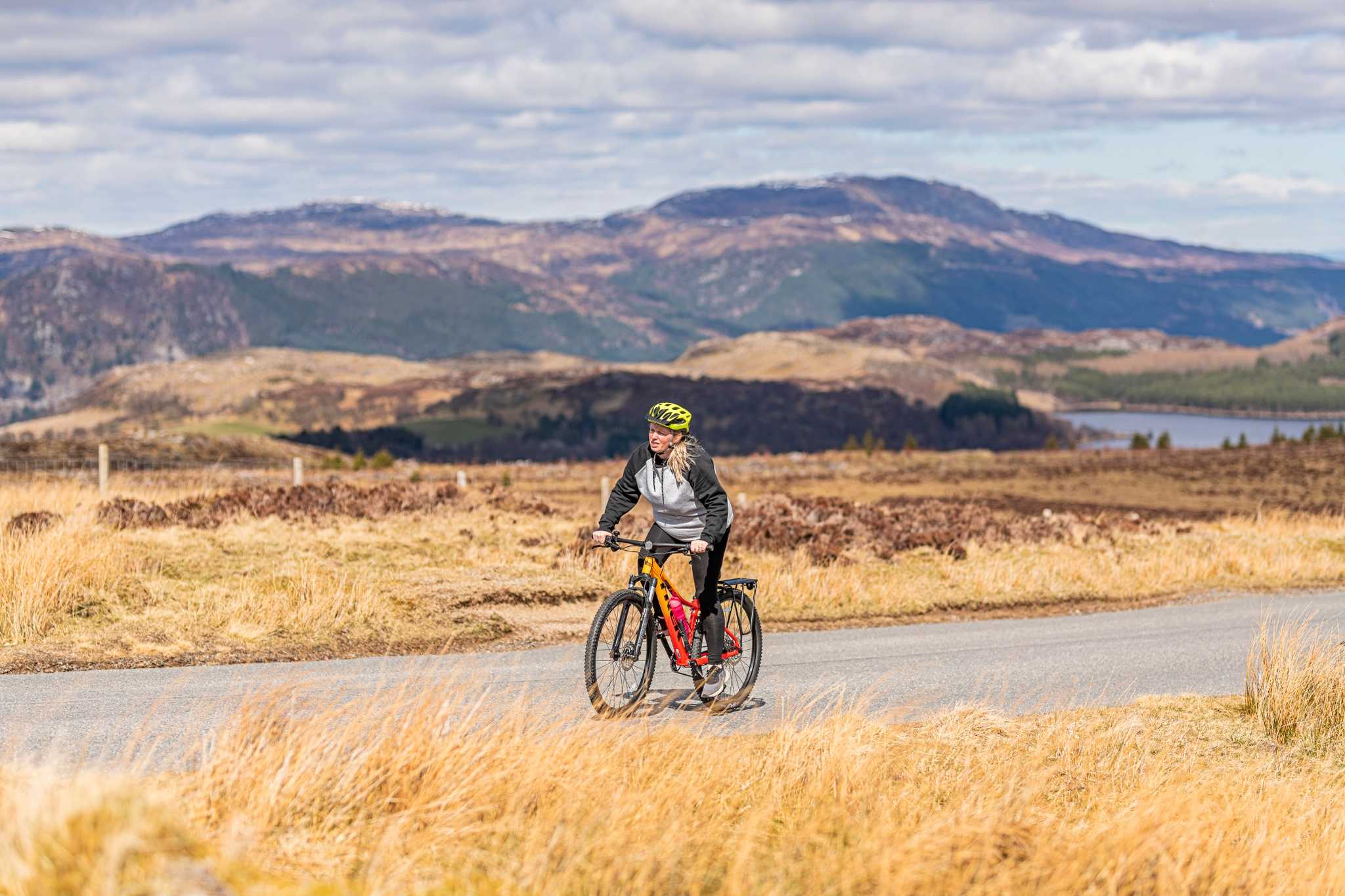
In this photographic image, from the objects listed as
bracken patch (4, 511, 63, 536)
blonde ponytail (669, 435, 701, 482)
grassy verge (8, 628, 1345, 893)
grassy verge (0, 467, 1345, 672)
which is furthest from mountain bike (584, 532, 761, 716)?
bracken patch (4, 511, 63, 536)

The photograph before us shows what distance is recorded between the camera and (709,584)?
1051 centimetres

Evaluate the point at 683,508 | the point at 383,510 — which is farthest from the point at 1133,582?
the point at 683,508

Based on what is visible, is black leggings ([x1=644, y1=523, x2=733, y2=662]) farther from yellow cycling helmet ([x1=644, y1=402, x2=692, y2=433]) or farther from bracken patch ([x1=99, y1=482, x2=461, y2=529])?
bracken patch ([x1=99, y1=482, x2=461, y2=529])

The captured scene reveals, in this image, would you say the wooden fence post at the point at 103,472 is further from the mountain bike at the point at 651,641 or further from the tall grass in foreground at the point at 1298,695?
the tall grass in foreground at the point at 1298,695

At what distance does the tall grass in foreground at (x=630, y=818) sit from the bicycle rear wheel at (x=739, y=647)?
A: 93.0 inches

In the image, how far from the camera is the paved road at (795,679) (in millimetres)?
9469

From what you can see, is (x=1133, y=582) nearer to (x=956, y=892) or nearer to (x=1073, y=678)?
(x=1073, y=678)

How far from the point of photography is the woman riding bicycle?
10.0m

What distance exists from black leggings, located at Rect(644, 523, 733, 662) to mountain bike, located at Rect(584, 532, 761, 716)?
57mm

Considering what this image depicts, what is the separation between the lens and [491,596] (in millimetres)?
16703

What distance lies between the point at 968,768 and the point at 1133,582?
14.7m

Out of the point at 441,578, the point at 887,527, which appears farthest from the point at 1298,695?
the point at 887,527

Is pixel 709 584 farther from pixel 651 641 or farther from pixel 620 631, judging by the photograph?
pixel 620 631

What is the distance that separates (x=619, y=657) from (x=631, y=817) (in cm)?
389
